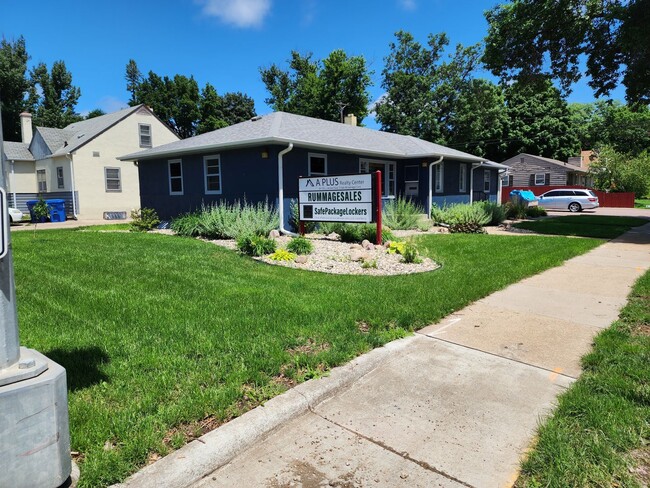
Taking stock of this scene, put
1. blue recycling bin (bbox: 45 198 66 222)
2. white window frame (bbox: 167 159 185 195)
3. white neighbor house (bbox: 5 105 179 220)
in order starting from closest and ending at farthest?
white window frame (bbox: 167 159 185 195) → blue recycling bin (bbox: 45 198 66 222) → white neighbor house (bbox: 5 105 179 220)

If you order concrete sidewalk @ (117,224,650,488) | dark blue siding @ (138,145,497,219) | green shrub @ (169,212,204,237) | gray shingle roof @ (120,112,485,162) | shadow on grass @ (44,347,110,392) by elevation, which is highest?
gray shingle roof @ (120,112,485,162)

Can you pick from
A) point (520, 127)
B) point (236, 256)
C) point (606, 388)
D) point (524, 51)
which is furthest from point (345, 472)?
point (520, 127)

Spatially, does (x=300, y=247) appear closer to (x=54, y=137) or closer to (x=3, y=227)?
(x=3, y=227)

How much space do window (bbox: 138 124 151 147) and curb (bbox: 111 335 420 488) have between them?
87.5 feet

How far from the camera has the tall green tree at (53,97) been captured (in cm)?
4372

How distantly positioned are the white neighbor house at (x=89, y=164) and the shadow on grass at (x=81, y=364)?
23140 millimetres

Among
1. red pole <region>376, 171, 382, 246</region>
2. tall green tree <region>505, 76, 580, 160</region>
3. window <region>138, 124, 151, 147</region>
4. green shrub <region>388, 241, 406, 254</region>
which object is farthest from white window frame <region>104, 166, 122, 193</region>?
tall green tree <region>505, 76, 580, 160</region>

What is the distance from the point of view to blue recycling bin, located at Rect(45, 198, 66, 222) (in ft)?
71.0

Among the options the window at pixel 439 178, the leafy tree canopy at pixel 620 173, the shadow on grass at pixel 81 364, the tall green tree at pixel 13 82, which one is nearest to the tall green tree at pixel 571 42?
the window at pixel 439 178

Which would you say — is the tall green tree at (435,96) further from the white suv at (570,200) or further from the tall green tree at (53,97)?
the tall green tree at (53,97)

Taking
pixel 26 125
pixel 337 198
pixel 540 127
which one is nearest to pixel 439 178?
pixel 337 198

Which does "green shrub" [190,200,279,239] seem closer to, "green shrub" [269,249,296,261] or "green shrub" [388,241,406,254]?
"green shrub" [269,249,296,261]

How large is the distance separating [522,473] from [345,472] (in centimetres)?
103

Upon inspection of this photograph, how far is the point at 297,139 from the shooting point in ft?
43.1
